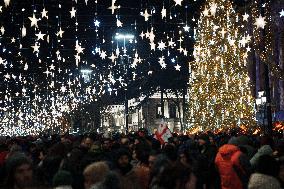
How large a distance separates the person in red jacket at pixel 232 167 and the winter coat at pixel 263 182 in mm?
2504

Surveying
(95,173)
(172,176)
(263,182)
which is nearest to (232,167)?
(263,182)

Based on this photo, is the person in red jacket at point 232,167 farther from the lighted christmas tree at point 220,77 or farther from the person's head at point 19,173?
the lighted christmas tree at point 220,77

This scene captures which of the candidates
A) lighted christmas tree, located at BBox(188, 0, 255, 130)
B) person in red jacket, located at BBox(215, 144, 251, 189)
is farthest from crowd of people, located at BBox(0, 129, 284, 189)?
lighted christmas tree, located at BBox(188, 0, 255, 130)

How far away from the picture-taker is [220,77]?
112 ft

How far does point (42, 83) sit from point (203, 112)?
3908 centimetres

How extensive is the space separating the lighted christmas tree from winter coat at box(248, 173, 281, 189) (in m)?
25.3

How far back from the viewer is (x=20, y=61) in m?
50.8

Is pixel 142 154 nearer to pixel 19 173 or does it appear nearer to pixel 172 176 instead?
pixel 19 173

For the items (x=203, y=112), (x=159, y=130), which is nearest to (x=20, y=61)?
(x=203, y=112)

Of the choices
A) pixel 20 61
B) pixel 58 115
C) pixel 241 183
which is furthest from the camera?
pixel 58 115

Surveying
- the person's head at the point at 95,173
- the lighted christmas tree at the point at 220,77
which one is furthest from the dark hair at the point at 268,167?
the lighted christmas tree at the point at 220,77

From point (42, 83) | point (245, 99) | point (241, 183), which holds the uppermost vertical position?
point (42, 83)

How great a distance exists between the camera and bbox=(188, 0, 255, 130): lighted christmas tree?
1320 inches

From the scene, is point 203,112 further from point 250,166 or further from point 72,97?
point 72,97
